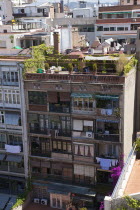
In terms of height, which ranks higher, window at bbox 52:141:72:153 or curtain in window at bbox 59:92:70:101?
curtain in window at bbox 59:92:70:101

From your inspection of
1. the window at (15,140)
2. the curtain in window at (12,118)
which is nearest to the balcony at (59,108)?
the curtain in window at (12,118)

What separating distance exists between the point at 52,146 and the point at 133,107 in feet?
31.6

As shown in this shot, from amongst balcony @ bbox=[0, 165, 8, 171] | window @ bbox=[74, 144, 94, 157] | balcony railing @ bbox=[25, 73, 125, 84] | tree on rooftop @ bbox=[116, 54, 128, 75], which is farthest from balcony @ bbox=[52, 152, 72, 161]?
tree on rooftop @ bbox=[116, 54, 128, 75]

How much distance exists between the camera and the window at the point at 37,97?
109 feet

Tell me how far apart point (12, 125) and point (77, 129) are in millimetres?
7429

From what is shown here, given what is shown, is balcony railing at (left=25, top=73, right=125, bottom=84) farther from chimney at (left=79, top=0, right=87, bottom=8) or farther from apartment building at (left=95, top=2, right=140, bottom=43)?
chimney at (left=79, top=0, right=87, bottom=8)

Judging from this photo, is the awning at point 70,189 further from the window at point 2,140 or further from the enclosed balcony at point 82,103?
the enclosed balcony at point 82,103

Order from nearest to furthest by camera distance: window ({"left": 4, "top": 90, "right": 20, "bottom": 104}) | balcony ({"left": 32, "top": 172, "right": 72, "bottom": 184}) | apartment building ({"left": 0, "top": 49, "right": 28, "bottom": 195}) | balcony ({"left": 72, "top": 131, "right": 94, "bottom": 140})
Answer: balcony ({"left": 72, "top": 131, "right": 94, "bottom": 140}), apartment building ({"left": 0, "top": 49, "right": 28, "bottom": 195}), window ({"left": 4, "top": 90, "right": 20, "bottom": 104}), balcony ({"left": 32, "top": 172, "right": 72, "bottom": 184})

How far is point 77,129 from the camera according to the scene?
33.0m

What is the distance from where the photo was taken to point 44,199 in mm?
35500

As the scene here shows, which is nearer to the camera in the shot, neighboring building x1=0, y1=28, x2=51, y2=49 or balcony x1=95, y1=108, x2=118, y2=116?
balcony x1=95, y1=108, x2=118, y2=116

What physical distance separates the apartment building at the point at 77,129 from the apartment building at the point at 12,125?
1.00 meters

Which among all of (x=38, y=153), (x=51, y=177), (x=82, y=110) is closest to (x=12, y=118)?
(x=38, y=153)

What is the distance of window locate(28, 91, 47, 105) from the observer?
33.4m
